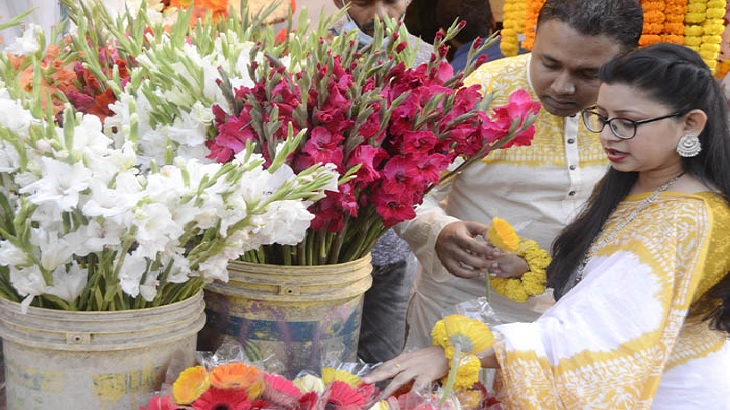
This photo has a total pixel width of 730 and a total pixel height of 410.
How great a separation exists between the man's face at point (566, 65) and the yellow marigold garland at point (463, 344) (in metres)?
0.66

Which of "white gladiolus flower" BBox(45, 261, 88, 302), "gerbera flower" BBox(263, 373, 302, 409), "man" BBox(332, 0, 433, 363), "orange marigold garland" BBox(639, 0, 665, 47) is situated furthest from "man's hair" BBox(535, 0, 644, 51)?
"white gladiolus flower" BBox(45, 261, 88, 302)

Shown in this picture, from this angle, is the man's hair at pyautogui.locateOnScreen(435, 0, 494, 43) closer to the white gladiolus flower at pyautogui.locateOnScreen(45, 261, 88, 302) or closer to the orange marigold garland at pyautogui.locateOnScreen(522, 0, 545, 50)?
the orange marigold garland at pyautogui.locateOnScreen(522, 0, 545, 50)

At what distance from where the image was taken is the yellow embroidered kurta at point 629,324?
1.25m

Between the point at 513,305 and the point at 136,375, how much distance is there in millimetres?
1003

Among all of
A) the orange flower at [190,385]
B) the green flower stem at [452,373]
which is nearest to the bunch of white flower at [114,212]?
the orange flower at [190,385]

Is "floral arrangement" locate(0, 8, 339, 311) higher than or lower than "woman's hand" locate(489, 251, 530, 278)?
higher

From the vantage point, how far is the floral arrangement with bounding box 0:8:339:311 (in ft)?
2.92

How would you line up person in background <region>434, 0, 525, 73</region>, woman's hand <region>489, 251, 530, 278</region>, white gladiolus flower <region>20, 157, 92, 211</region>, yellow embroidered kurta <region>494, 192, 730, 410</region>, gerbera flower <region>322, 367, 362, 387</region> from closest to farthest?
white gladiolus flower <region>20, 157, 92, 211</region> → gerbera flower <region>322, 367, 362, 387</region> → yellow embroidered kurta <region>494, 192, 730, 410</region> → woman's hand <region>489, 251, 530, 278</region> → person in background <region>434, 0, 525, 73</region>

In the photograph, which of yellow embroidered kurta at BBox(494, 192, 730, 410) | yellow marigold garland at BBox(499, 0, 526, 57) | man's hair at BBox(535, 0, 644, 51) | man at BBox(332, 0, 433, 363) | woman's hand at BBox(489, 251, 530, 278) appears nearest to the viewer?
yellow embroidered kurta at BBox(494, 192, 730, 410)

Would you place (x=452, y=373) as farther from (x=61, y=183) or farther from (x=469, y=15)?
(x=469, y=15)

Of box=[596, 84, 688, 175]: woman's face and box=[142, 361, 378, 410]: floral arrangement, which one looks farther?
box=[596, 84, 688, 175]: woman's face

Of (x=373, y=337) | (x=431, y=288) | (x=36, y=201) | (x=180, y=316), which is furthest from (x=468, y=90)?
(x=373, y=337)

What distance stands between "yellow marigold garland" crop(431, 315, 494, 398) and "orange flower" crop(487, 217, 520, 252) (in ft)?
0.76

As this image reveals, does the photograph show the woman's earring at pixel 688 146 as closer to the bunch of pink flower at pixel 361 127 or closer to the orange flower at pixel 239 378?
the bunch of pink flower at pixel 361 127
